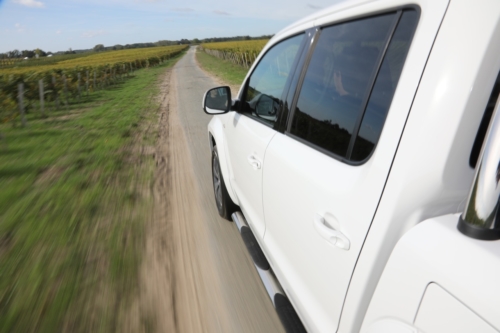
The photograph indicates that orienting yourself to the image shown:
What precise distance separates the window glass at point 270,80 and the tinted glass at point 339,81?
1.04ft

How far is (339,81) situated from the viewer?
1555 mm

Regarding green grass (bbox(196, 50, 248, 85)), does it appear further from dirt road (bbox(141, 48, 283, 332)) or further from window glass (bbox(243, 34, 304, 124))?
window glass (bbox(243, 34, 304, 124))

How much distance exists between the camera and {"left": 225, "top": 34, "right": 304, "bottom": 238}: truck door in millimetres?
2168

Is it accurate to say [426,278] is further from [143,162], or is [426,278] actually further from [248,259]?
[143,162]

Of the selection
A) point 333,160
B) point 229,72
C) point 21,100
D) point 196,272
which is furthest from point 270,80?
point 229,72

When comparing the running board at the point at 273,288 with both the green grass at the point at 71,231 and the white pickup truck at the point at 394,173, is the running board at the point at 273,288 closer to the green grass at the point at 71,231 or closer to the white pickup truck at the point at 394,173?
the white pickup truck at the point at 394,173

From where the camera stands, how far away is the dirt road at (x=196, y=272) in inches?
89.6

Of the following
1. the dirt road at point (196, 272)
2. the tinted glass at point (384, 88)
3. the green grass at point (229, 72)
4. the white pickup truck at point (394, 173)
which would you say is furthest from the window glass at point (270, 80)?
the green grass at point (229, 72)

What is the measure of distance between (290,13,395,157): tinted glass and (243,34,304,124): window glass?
1.04 feet

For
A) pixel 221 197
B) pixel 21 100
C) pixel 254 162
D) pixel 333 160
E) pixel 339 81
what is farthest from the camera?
pixel 21 100

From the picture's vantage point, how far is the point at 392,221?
1021mm

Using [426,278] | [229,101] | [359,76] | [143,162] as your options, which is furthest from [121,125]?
[426,278]

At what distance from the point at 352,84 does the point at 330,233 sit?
25.4 inches

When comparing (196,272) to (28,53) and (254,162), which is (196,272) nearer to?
(254,162)
